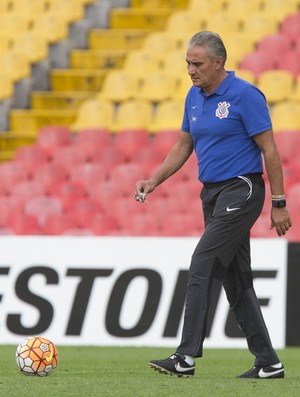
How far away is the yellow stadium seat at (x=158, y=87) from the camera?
Result: 14.2 metres

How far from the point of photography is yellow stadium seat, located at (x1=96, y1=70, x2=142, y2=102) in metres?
14.6

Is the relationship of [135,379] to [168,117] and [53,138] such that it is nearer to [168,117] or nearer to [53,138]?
[168,117]

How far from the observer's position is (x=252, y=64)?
14.0m

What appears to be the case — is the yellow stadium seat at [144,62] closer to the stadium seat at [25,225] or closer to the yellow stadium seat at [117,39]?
the yellow stadium seat at [117,39]

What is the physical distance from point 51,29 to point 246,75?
418 centimetres

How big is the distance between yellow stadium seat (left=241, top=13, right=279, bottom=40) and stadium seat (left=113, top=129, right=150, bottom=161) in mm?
2307

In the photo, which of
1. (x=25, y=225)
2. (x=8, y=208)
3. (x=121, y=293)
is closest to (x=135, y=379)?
(x=121, y=293)

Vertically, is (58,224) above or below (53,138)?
below

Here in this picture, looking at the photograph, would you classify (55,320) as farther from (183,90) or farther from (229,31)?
(229,31)

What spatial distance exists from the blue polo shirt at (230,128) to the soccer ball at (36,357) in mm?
1258

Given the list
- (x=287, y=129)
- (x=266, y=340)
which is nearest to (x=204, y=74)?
(x=266, y=340)

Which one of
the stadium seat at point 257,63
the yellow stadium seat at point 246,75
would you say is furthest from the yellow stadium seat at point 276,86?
the stadium seat at point 257,63

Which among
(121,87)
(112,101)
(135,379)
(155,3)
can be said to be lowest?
(135,379)

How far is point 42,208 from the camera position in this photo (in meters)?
12.8
